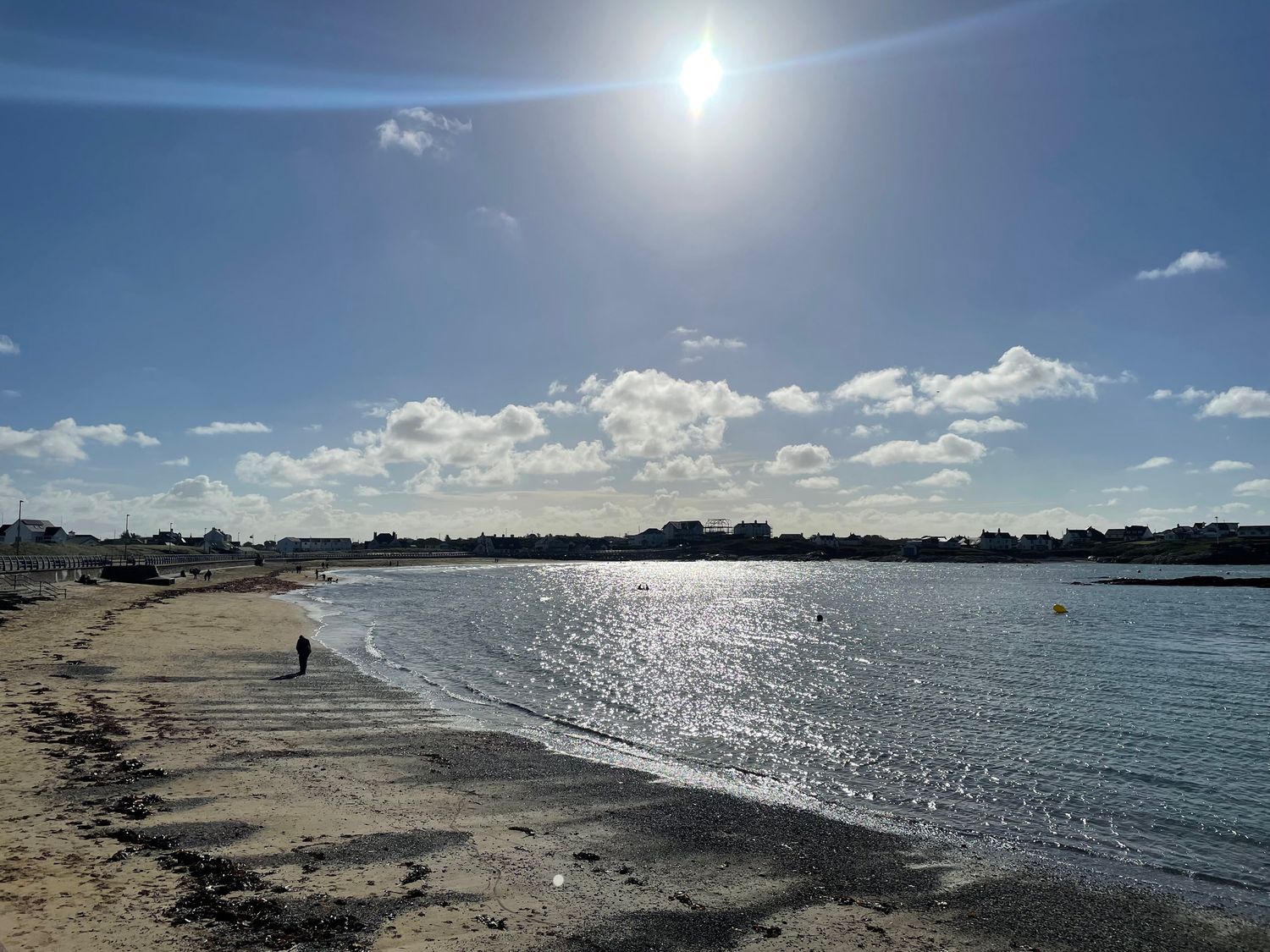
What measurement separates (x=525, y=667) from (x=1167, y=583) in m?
140

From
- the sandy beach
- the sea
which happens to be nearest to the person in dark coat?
the sea

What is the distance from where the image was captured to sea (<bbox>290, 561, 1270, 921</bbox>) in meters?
19.5

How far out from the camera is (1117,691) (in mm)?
38688

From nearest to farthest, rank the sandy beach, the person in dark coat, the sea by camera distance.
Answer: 1. the sandy beach
2. the sea
3. the person in dark coat

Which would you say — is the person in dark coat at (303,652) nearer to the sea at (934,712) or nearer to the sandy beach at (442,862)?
the sea at (934,712)

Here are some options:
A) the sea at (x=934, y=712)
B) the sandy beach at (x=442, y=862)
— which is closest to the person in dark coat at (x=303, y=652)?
the sea at (x=934, y=712)

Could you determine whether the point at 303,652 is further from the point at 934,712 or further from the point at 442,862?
the point at 934,712

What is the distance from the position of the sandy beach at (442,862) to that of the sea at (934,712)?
8.84 feet

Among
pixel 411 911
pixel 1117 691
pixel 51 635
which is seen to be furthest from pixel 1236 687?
pixel 51 635

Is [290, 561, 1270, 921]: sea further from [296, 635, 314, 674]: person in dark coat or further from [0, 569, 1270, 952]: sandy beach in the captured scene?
[296, 635, 314, 674]: person in dark coat

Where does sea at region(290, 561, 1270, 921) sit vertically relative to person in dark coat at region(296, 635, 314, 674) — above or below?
below

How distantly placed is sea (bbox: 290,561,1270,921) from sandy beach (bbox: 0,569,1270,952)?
269 cm

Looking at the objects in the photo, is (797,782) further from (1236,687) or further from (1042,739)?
(1236,687)

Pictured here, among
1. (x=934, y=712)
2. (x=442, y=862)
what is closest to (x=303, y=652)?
(x=442, y=862)
